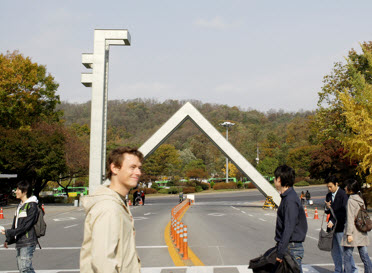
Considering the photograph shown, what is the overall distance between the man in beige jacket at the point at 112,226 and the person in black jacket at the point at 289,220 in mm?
2767

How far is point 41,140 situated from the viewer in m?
42.7

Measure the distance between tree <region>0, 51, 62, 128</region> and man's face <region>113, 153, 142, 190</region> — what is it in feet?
136

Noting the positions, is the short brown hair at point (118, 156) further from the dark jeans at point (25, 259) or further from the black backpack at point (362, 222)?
the black backpack at point (362, 222)

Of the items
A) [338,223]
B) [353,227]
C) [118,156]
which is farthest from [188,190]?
[118,156]

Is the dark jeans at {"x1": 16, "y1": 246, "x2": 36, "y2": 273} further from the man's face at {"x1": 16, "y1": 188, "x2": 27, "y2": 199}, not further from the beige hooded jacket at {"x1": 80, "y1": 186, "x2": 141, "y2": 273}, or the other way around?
the beige hooded jacket at {"x1": 80, "y1": 186, "x2": 141, "y2": 273}

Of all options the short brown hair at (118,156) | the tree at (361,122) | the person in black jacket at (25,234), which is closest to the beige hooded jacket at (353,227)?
the person in black jacket at (25,234)

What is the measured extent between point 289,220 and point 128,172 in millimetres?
2905

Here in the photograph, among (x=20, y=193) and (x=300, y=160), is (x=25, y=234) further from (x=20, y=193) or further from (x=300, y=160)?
(x=300, y=160)

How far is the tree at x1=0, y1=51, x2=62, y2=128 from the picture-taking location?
42.5 metres

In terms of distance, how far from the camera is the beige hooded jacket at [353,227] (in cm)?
759

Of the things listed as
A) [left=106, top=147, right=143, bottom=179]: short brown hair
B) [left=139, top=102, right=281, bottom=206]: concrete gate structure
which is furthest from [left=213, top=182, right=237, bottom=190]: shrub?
[left=106, top=147, right=143, bottom=179]: short brown hair

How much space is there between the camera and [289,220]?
5469 mm

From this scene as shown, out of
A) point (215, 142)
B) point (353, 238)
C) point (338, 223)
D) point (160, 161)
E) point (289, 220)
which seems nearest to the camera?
point (289, 220)

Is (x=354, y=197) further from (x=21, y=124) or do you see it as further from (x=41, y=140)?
(x=21, y=124)
